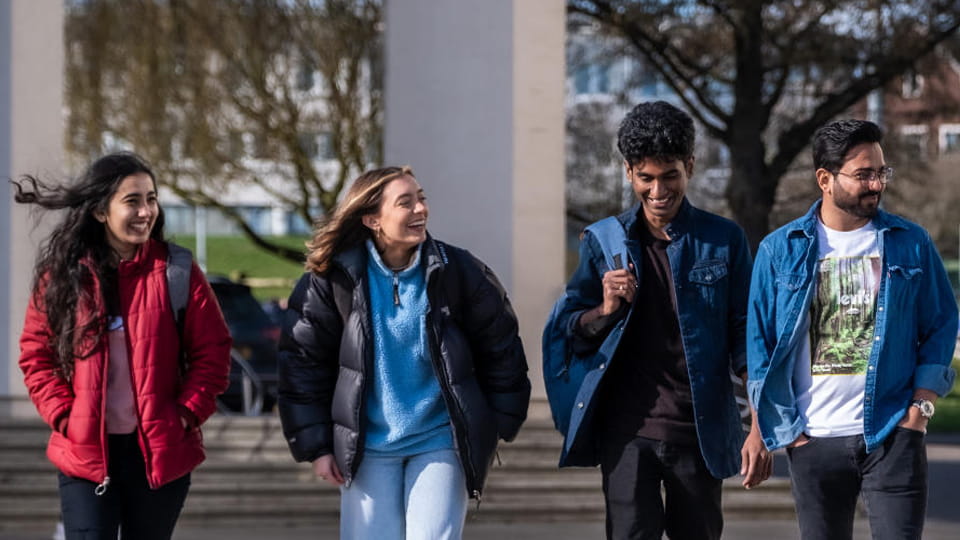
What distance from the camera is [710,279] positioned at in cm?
466

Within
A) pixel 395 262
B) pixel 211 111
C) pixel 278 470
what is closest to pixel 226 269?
pixel 211 111

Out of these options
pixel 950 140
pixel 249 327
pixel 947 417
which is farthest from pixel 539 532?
pixel 950 140

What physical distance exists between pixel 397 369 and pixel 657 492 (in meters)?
0.91

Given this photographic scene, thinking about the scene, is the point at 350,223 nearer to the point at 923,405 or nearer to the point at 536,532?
the point at 923,405

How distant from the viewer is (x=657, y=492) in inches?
184

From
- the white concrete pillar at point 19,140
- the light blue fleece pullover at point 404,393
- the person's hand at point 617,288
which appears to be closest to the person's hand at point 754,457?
the person's hand at point 617,288

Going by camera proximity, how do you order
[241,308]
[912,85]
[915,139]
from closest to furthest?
[912,85] < [241,308] < [915,139]

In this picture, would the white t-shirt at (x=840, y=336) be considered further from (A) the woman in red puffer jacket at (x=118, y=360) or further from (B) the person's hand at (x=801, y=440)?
(A) the woman in red puffer jacket at (x=118, y=360)

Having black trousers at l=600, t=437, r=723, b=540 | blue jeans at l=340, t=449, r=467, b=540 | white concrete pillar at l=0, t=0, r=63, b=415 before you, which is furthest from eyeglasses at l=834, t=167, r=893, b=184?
white concrete pillar at l=0, t=0, r=63, b=415

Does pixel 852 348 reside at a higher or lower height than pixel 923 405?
higher

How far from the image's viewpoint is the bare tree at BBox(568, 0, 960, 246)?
15742 mm

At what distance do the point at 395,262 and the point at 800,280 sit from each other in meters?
1.29

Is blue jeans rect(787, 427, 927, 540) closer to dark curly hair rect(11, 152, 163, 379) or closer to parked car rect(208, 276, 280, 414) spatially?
dark curly hair rect(11, 152, 163, 379)

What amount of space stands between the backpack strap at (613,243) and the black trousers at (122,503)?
1.56m
